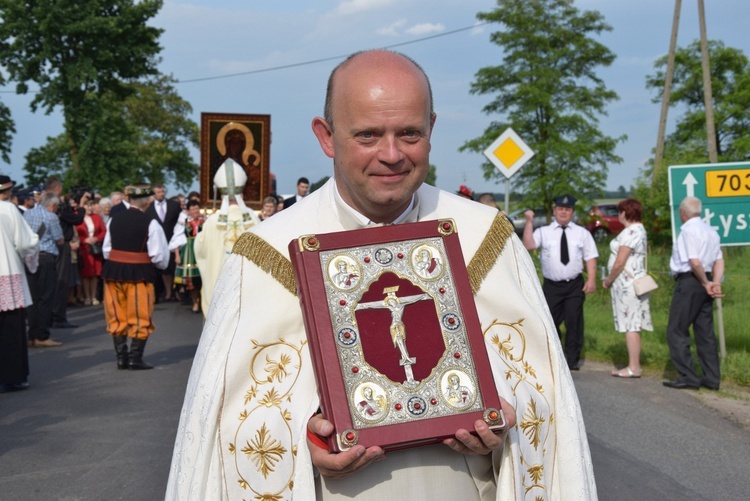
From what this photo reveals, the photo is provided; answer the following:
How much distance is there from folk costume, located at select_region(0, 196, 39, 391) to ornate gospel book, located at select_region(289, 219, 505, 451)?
7.71 m

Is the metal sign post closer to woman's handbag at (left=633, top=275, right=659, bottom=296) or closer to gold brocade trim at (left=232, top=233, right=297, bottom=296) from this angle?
woman's handbag at (left=633, top=275, right=659, bottom=296)

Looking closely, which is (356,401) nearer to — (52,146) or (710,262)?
(710,262)

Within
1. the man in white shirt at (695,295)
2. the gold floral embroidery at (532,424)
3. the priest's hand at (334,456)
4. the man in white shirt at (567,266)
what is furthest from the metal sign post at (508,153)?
the priest's hand at (334,456)

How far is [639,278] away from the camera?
33.4 feet

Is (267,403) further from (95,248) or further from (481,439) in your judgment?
(95,248)

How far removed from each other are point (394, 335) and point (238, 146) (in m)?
14.0

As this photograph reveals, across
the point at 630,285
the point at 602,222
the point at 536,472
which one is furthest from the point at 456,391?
the point at 602,222

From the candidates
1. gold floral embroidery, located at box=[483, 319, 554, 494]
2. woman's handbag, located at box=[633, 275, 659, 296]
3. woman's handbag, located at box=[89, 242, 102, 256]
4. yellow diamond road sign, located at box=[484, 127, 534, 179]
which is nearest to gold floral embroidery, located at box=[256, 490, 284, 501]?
gold floral embroidery, located at box=[483, 319, 554, 494]

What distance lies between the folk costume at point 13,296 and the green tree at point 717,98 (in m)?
39.4

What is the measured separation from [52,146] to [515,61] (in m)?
27.9

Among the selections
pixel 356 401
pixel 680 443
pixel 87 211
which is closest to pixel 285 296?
pixel 356 401

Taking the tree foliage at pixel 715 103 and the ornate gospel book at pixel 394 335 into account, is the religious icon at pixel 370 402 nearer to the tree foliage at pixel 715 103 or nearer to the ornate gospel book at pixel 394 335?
the ornate gospel book at pixel 394 335

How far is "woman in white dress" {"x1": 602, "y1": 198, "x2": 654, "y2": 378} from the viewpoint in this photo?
10.1m

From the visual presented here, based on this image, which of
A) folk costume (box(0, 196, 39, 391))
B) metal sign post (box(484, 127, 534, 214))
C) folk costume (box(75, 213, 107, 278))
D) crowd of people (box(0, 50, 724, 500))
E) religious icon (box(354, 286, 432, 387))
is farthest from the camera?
folk costume (box(75, 213, 107, 278))
